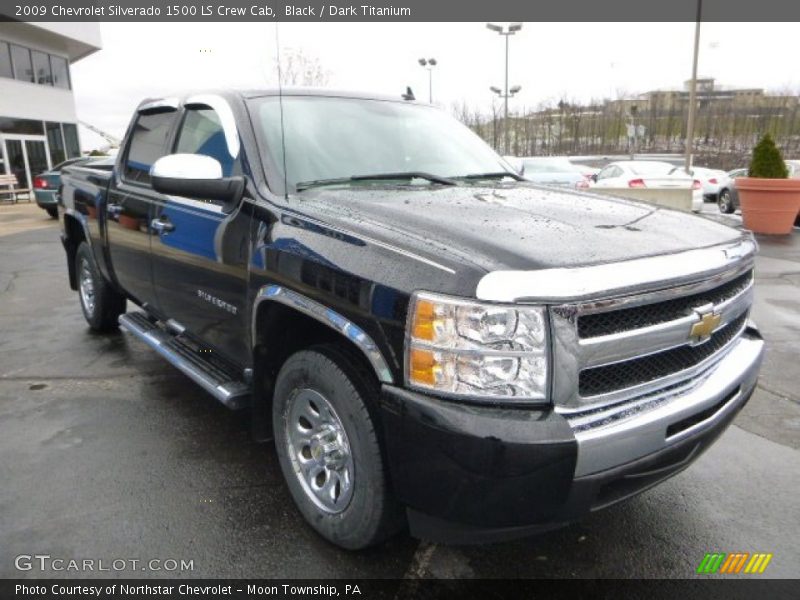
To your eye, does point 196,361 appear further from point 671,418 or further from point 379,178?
point 671,418

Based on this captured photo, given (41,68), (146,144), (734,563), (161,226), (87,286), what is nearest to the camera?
(734,563)

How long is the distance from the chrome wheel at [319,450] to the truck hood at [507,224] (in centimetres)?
73

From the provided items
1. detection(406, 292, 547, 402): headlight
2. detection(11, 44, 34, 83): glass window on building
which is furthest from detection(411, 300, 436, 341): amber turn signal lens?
detection(11, 44, 34, 83): glass window on building

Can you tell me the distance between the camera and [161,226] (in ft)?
11.7

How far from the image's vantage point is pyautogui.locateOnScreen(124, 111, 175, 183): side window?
397cm

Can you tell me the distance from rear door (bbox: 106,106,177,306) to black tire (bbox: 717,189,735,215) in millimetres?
15628

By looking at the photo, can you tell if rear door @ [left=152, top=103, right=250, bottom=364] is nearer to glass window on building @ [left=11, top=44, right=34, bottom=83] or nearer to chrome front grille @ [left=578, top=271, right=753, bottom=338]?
chrome front grille @ [left=578, top=271, right=753, bottom=338]

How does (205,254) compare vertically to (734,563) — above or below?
above

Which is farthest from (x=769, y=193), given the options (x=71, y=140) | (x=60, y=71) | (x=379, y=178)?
(x=60, y=71)

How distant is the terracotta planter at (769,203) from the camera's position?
11.3 meters

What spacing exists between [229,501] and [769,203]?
11842mm

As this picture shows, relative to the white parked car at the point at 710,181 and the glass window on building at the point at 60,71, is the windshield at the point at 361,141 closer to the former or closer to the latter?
the white parked car at the point at 710,181

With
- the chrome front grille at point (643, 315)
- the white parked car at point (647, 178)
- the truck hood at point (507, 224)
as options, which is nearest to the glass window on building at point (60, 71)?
the white parked car at point (647, 178)

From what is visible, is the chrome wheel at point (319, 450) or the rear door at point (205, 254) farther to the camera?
the rear door at point (205, 254)
